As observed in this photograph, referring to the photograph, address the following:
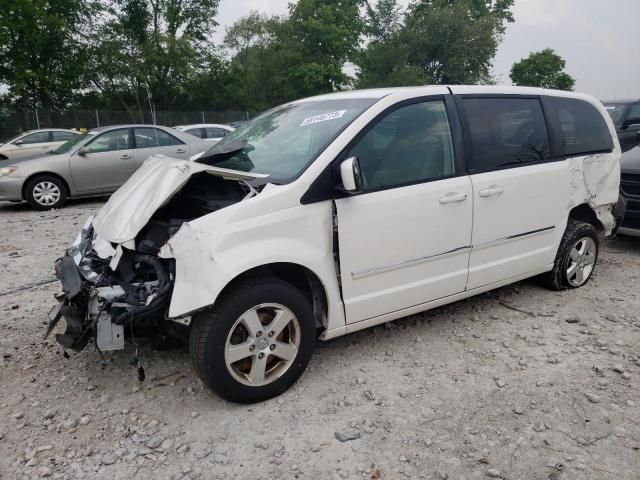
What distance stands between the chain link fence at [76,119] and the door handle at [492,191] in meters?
24.1

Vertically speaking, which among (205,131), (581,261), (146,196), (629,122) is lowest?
(581,261)

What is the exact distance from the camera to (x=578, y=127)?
4.32 m

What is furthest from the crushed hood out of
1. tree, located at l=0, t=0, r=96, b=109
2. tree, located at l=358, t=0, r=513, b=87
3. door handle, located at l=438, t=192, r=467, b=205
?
tree, located at l=358, t=0, r=513, b=87

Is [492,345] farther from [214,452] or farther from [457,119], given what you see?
[214,452]

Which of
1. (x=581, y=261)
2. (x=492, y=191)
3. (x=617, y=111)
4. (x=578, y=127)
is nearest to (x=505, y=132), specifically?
(x=492, y=191)

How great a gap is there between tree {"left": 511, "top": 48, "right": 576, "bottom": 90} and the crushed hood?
199ft

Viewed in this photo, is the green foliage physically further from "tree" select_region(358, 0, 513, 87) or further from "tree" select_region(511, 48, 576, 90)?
"tree" select_region(511, 48, 576, 90)

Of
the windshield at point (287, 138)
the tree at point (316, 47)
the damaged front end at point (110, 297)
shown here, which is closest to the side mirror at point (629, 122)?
the windshield at point (287, 138)

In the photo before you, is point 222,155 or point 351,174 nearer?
point 351,174

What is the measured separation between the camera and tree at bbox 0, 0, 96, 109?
78.2 feet

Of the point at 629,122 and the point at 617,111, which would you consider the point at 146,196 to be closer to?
the point at 629,122

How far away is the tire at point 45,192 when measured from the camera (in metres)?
8.73

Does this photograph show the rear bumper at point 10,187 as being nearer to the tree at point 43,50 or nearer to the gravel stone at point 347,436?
the gravel stone at point 347,436

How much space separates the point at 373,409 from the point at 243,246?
119 cm
